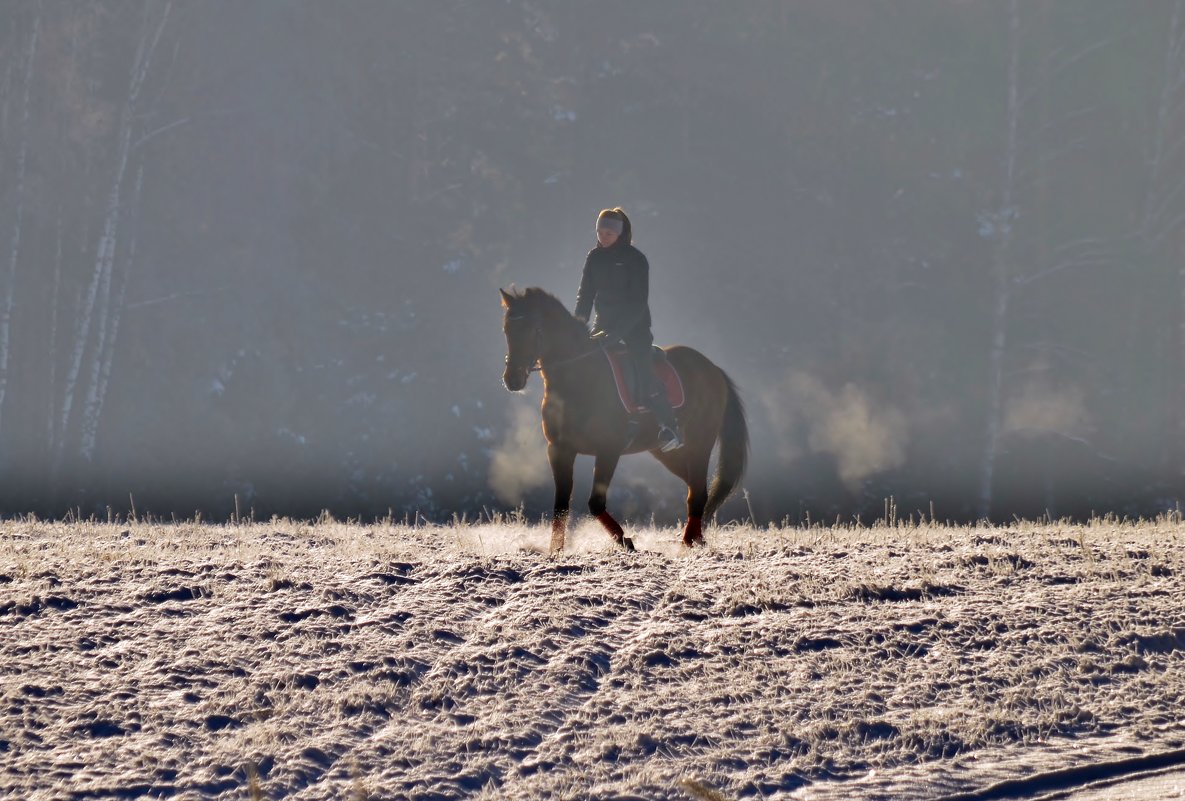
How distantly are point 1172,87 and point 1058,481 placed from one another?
36.4 ft

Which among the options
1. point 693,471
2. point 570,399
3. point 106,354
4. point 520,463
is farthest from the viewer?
point 106,354

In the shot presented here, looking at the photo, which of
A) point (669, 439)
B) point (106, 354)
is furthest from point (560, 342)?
point (106, 354)

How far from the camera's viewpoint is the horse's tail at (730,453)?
1578 cm

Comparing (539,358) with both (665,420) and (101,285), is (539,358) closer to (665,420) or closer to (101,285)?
(665,420)

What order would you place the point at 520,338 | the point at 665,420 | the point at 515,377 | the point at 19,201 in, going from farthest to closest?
the point at 19,201 < the point at 665,420 < the point at 520,338 < the point at 515,377

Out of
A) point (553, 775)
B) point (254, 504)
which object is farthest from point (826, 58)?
point (553, 775)

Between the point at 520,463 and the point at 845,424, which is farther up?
the point at 845,424

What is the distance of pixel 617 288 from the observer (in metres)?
13.4

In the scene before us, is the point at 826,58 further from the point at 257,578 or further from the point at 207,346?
the point at 257,578

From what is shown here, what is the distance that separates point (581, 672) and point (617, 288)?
5300 mm

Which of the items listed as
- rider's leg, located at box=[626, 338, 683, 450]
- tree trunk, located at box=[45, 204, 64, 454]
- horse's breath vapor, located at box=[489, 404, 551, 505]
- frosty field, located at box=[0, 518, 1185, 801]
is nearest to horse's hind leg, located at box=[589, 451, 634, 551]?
rider's leg, located at box=[626, 338, 683, 450]

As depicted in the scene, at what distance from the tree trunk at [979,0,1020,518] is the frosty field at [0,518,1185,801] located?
71.8 ft

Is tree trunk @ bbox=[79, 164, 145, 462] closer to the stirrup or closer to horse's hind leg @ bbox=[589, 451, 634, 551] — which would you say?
the stirrup

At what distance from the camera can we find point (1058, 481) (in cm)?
3469
